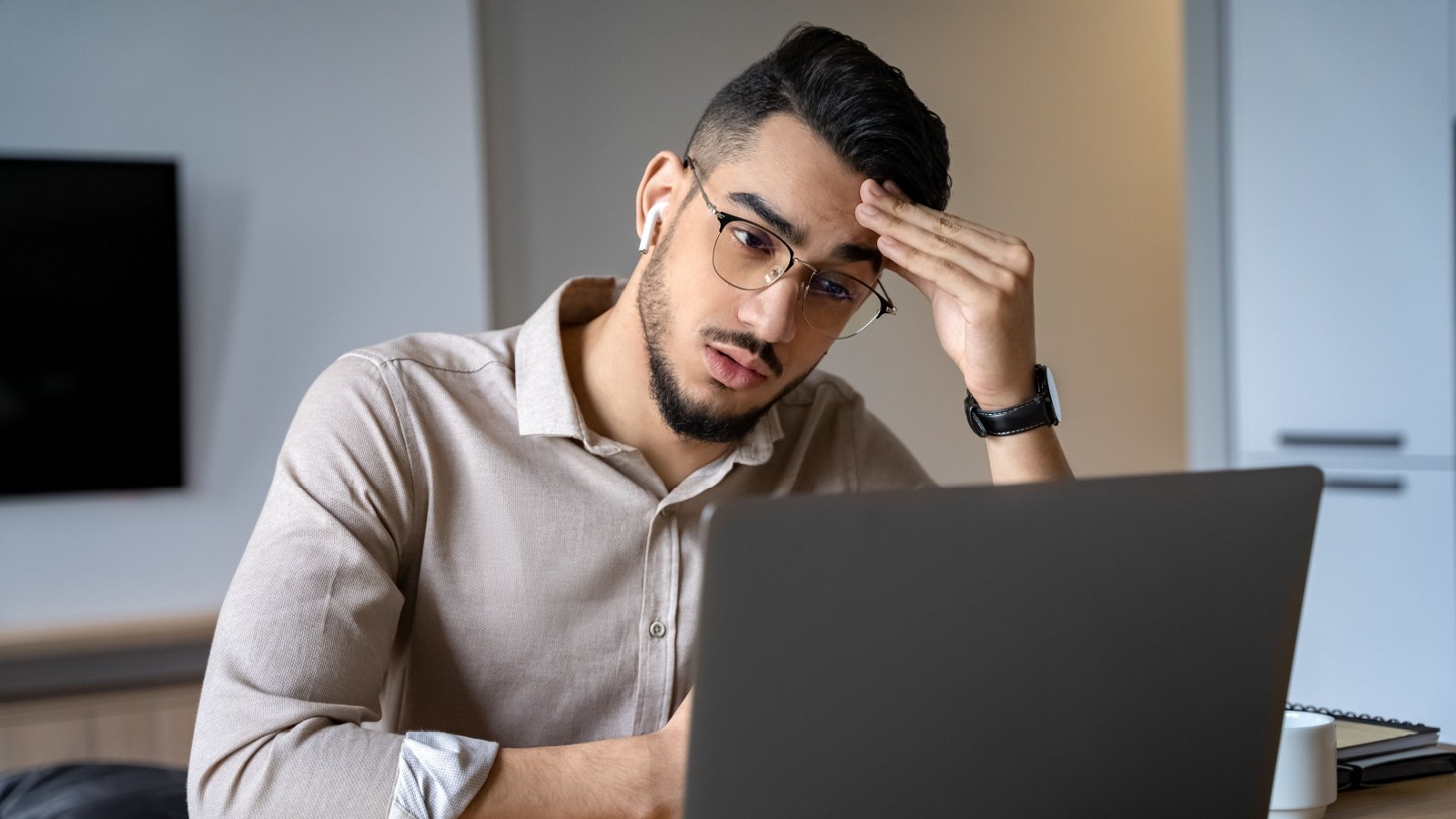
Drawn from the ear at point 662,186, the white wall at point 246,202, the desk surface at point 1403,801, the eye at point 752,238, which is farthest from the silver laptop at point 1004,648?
the white wall at point 246,202

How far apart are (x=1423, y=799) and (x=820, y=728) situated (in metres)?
0.75

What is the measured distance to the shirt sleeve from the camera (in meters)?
0.99

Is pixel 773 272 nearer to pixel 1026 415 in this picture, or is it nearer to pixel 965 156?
pixel 1026 415

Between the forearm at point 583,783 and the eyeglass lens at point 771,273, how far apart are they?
53cm

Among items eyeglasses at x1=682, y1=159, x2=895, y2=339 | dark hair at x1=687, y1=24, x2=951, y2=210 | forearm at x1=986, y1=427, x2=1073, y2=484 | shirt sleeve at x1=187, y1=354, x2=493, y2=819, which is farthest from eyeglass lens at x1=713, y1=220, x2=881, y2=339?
shirt sleeve at x1=187, y1=354, x2=493, y2=819

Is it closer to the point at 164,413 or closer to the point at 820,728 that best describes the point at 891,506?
the point at 820,728

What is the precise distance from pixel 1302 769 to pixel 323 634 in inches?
32.7

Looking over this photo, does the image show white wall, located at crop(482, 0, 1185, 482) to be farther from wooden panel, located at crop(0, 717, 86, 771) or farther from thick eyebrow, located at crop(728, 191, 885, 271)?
thick eyebrow, located at crop(728, 191, 885, 271)

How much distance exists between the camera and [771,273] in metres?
1.34

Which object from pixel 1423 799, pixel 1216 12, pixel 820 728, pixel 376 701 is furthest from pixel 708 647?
pixel 1216 12

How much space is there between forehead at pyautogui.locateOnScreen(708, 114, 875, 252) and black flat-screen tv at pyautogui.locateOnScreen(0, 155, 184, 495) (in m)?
2.08

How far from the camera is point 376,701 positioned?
3.94ft

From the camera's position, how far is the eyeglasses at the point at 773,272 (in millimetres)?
1335

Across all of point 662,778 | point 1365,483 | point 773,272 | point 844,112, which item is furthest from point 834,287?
point 1365,483
